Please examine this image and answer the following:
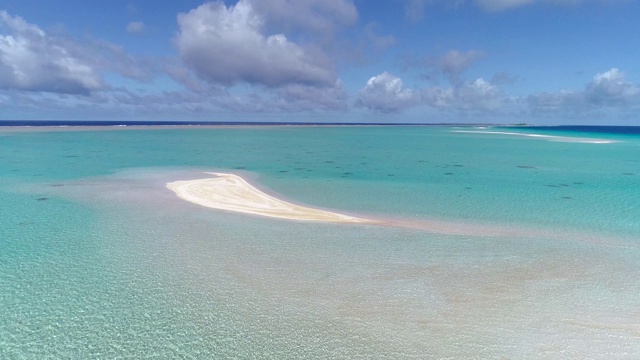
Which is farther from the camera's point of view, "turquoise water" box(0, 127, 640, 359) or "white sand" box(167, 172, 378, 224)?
"white sand" box(167, 172, 378, 224)

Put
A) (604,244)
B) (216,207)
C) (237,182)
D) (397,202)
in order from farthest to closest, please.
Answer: (237,182), (397,202), (216,207), (604,244)

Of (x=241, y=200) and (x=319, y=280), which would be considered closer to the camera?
(x=319, y=280)

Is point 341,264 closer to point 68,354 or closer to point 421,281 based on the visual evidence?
point 421,281

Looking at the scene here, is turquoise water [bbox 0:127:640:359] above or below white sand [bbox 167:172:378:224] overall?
below

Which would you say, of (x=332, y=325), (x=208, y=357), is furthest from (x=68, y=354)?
(x=332, y=325)

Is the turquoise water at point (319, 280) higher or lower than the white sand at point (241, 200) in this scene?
lower

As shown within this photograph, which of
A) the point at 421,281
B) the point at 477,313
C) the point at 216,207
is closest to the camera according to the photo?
the point at 477,313

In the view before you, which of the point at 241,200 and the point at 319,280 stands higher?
the point at 241,200

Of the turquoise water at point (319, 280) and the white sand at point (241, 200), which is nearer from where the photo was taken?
the turquoise water at point (319, 280)
